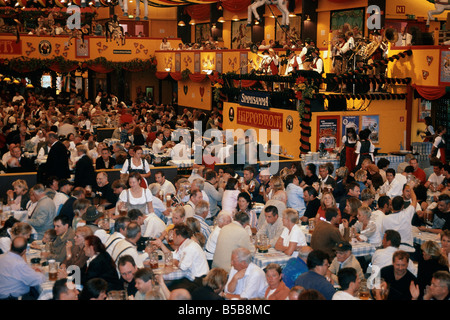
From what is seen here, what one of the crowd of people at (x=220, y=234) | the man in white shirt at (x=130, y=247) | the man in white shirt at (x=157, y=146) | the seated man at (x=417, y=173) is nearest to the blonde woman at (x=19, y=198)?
the crowd of people at (x=220, y=234)

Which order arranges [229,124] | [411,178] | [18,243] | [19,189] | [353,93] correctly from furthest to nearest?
[229,124], [353,93], [411,178], [19,189], [18,243]

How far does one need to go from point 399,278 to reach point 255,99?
11649 millimetres

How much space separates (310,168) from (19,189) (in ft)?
15.1

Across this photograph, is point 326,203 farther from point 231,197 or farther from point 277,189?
point 231,197

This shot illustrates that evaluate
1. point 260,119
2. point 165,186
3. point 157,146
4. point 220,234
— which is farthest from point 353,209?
point 260,119

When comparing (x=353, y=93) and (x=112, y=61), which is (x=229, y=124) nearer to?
(x=353, y=93)

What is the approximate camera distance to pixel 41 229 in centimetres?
765

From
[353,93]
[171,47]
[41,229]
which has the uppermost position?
[171,47]

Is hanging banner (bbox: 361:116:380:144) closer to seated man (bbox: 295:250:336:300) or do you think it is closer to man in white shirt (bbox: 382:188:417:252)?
man in white shirt (bbox: 382:188:417:252)

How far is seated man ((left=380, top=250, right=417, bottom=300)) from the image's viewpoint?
5441 millimetres

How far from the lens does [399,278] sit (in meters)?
5.52

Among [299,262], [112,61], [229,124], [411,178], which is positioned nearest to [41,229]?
[299,262]

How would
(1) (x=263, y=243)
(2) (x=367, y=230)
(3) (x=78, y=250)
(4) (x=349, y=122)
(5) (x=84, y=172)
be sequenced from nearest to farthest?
1. (3) (x=78, y=250)
2. (1) (x=263, y=243)
3. (2) (x=367, y=230)
4. (5) (x=84, y=172)
5. (4) (x=349, y=122)

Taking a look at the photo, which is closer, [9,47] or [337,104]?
[337,104]
